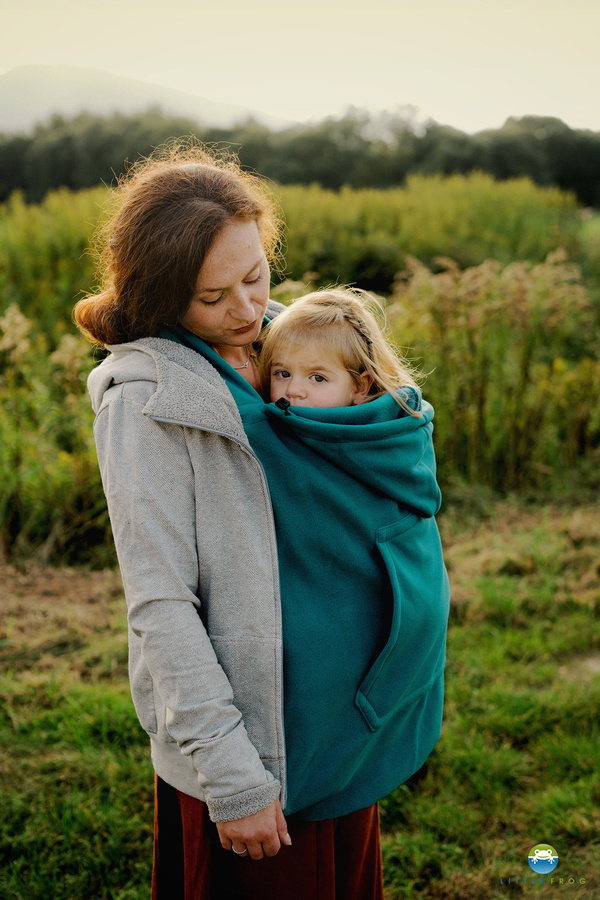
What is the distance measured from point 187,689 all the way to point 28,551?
2.95 metres

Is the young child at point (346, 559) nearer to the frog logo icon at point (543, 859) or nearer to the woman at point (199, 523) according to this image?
the woman at point (199, 523)

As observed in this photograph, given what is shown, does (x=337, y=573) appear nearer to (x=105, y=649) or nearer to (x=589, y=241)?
(x=105, y=649)

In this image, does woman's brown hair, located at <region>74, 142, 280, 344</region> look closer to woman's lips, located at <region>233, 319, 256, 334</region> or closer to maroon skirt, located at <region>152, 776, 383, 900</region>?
woman's lips, located at <region>233, 319, 256, 334</region>

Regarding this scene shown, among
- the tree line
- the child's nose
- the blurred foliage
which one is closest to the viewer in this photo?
the child's nose

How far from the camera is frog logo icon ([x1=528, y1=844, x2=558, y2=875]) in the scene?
6.84ft

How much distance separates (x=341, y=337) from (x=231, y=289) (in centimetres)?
29

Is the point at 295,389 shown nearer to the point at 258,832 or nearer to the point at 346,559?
the point at 346,559

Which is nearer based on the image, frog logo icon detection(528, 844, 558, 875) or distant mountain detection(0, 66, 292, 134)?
frog logo icon detection(528, 844, 558, 875)

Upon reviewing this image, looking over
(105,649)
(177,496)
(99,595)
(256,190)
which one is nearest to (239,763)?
(177,496)

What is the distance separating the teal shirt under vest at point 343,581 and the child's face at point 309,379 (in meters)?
0.13

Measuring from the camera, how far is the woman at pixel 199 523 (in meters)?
1.14

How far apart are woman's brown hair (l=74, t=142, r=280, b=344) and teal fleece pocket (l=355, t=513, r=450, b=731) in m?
0.63

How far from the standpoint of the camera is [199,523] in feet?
3.89

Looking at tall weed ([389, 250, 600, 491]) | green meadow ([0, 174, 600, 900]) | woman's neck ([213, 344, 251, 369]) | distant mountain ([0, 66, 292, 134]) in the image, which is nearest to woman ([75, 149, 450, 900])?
woman's neck ([213, 344, 251, 369])
